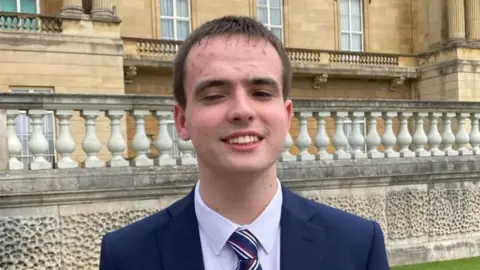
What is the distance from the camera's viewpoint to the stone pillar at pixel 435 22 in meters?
22.5

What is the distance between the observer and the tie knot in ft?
5.14

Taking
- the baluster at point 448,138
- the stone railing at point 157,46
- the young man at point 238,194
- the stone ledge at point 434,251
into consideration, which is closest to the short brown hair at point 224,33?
the young man at point 238,194

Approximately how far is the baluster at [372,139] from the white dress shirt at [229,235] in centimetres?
568

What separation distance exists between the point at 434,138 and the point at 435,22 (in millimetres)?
16698

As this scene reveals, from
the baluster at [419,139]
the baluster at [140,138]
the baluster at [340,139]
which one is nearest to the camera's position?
the baluster at [140,138]

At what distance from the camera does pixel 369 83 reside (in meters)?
22.1

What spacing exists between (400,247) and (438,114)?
78.6 inches

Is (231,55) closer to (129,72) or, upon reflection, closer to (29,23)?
(29,23)

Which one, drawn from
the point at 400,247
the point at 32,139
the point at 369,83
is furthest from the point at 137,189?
the point at 369,83

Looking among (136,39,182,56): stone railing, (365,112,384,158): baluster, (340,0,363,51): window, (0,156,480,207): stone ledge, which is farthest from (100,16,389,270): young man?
(340,0,363,51): window

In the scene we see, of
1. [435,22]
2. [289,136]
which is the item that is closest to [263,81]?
[289,136]

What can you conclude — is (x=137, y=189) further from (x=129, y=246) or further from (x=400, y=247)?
(x=129, y=246)

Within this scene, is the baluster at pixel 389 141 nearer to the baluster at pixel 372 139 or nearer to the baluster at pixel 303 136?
the baluster at pixel 372 139

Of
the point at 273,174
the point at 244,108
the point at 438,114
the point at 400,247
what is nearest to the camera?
the point at 244,108
